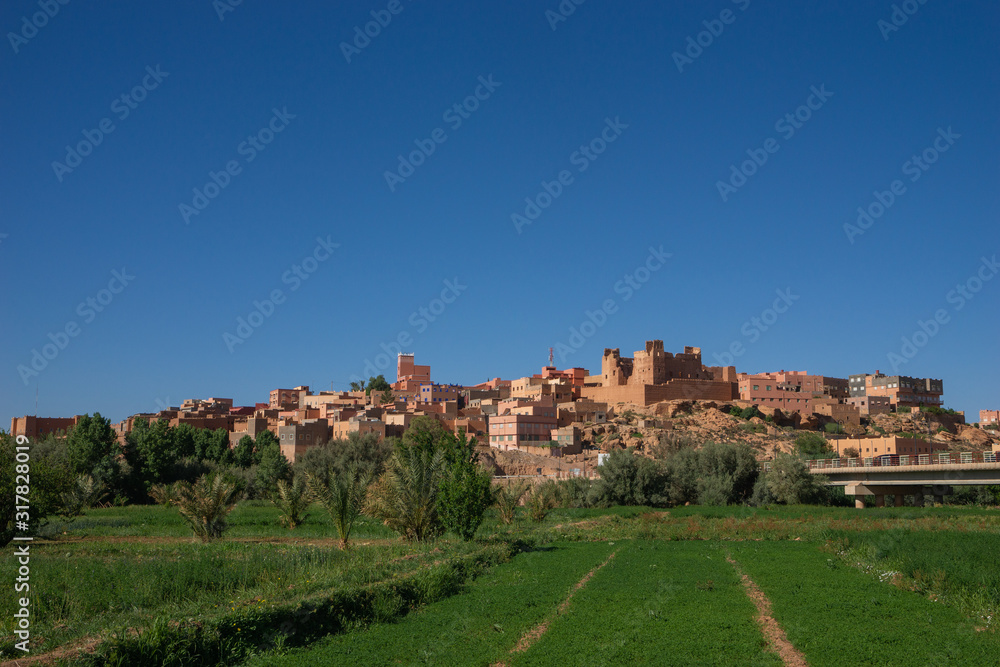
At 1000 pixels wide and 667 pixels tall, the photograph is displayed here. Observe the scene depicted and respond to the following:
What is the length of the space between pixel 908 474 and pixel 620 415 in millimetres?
58975

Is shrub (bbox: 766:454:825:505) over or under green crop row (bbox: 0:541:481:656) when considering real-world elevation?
over

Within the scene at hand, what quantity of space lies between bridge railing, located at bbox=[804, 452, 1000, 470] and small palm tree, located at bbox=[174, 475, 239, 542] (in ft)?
126

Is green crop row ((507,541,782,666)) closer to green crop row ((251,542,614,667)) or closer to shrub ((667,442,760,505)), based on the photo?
green crop row ((251,542,614,667))

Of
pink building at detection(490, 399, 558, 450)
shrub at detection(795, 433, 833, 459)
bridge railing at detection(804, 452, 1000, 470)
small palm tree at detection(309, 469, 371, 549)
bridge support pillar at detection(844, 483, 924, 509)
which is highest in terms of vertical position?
pink building at detection(490, 399, 558, 450)

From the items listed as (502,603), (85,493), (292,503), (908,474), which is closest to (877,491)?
(908,474)

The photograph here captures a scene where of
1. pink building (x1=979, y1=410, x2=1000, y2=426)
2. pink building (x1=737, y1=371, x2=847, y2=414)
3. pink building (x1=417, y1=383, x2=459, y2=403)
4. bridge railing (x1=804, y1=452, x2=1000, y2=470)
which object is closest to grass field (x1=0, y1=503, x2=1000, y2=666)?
bridge railing (x1=804, y1=452, x2=1000, y2=470)

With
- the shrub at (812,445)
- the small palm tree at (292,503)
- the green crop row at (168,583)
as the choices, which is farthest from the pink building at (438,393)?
the green crop row at (168,583)

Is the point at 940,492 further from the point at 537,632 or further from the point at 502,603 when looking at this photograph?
the point at 537,632

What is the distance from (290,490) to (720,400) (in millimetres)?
86557

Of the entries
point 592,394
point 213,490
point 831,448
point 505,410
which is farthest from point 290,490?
point 592,394

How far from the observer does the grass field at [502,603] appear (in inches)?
471

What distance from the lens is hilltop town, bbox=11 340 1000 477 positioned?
275 ft

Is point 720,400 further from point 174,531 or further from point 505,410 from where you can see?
point 174,531

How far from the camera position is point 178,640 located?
10.9m
